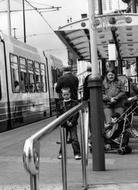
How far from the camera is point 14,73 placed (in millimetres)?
17266

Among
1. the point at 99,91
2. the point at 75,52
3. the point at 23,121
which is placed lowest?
the point at 23,121

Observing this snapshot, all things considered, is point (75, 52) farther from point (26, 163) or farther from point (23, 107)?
point (26, 163)

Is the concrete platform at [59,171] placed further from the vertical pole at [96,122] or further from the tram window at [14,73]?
the tram window at [14,73]

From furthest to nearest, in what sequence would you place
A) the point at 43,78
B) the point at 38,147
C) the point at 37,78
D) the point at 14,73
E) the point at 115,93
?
the point at 43,78, the point at 37,78, the point at 14,73, the point at 115,93, the point at 38,147

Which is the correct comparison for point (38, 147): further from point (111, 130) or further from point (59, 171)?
point (111, 130)

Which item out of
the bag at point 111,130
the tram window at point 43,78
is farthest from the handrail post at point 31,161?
the tram window at point 43,78

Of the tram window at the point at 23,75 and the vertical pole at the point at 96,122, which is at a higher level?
the tram window at the point at 23,75

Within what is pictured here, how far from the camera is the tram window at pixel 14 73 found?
17013 millimetres

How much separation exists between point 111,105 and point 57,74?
15512mm

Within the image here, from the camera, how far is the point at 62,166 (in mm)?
4938

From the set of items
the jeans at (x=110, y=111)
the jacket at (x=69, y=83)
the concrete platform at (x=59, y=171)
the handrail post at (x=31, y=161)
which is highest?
the jacket at (x=69, y=83)

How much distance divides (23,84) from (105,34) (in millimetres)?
6701

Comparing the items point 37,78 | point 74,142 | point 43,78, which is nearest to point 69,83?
point 74,142

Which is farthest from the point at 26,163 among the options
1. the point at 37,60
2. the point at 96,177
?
the point at 37,60
